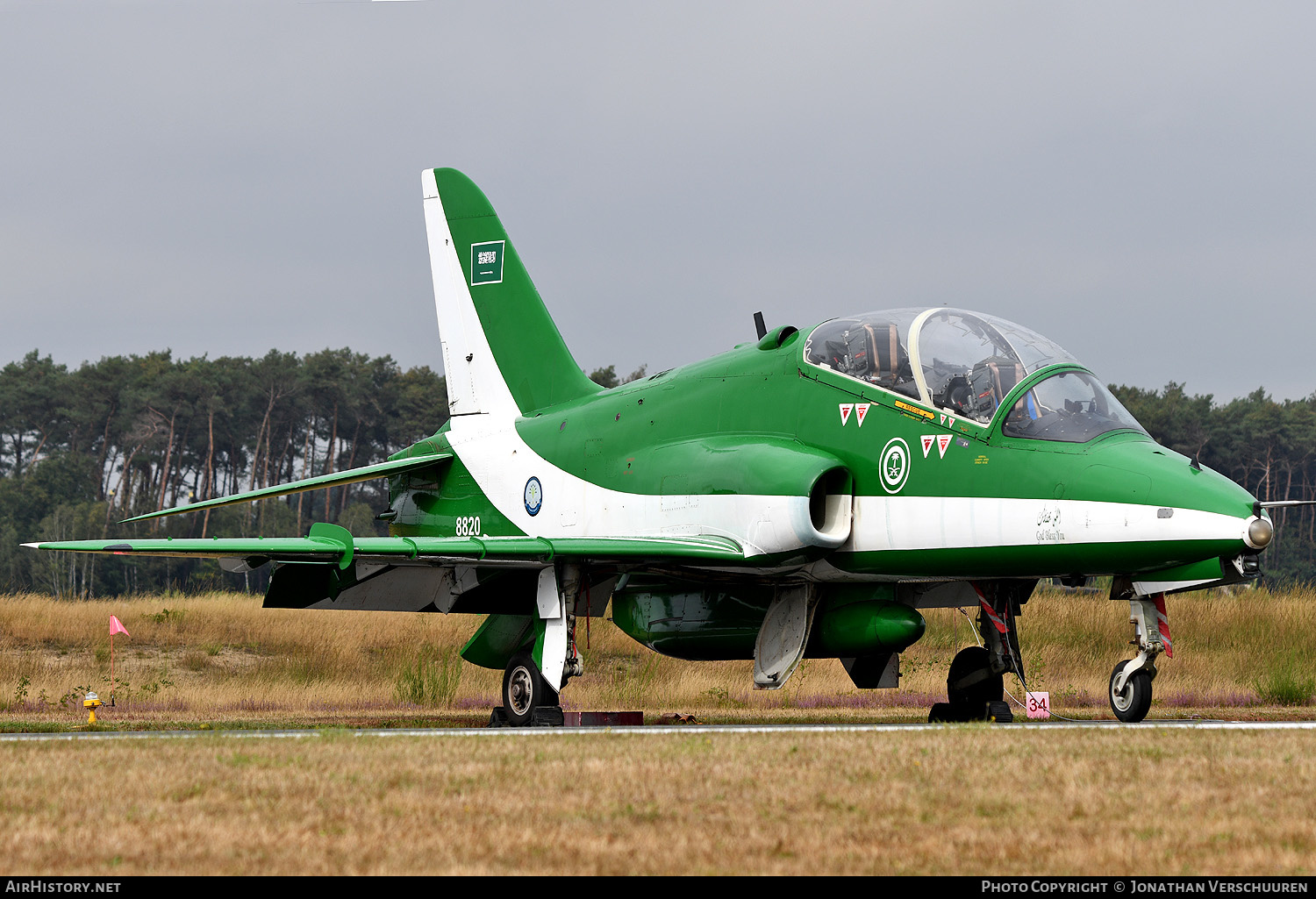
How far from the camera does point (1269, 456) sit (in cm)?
7425

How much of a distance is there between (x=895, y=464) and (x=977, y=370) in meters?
1.13

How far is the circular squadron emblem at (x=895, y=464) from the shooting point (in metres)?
12.4

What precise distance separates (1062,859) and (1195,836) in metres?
0.73

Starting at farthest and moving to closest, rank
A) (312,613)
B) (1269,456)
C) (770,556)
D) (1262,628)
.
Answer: (1269,456), (312,613), (1262,628), (770,556)

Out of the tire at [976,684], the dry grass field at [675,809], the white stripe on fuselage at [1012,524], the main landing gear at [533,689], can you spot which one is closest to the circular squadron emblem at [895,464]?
the white stripe on fuselage at [1012,524]

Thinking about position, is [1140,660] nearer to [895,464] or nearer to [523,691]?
[895,464]

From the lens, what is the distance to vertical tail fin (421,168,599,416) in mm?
18125

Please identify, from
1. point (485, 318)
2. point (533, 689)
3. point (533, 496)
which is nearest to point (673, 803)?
point (533, 689)

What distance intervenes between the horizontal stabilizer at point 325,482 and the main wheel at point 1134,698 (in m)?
8.83

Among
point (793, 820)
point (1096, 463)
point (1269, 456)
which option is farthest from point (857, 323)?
point (1269, 456)

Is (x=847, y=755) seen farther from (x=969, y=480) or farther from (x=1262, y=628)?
(x=1262, y=628)

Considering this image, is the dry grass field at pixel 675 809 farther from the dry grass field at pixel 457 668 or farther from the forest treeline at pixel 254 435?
the forest treeline at pixel 254 435

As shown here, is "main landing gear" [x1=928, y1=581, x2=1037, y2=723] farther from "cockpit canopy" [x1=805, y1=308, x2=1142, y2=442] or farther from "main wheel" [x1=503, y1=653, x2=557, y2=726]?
"main wheel" [x1=503, y1=653, x2=557, y2=726]

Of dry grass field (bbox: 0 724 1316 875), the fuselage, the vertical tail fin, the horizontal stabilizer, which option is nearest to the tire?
the fuselage
